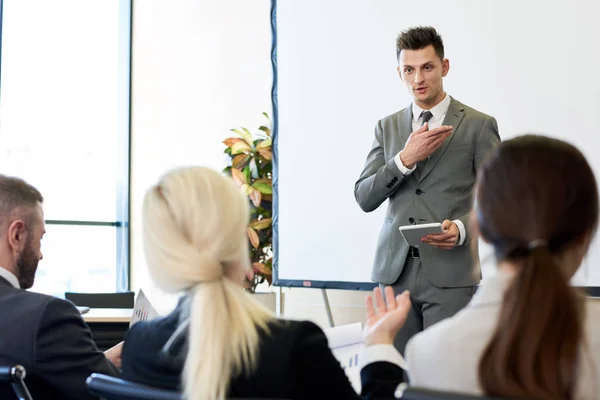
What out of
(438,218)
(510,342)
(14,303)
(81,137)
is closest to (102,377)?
(14,303)

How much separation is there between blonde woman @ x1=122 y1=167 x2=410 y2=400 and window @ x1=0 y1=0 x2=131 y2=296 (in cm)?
515

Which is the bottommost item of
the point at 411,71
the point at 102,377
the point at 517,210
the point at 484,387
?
the point at 102,377

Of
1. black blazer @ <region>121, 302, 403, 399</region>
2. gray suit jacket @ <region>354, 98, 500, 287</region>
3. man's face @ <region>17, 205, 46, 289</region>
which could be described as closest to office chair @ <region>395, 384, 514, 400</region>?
black blazer @ <region>121, 302, 403, 399</region>

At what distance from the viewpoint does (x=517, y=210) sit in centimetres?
112

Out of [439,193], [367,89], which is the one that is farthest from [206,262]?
[367,89]

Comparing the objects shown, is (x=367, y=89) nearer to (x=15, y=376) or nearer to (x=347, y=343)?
(x=347, y=343)

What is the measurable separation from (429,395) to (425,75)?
210 centimetres

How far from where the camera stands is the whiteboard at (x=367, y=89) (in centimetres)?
350

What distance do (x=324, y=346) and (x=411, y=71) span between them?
5.98ft

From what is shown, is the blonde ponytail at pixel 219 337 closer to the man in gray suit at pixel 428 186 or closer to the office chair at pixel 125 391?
the office chair at pixel 125 391

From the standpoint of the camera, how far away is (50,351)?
6.02 feet

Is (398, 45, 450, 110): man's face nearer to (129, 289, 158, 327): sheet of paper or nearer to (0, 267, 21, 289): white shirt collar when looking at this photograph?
(129, 289, 158, 327): sheet of paper

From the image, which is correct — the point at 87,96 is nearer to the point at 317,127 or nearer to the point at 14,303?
the point at 317,127

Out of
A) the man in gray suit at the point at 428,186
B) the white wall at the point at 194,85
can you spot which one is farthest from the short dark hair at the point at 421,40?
the white wall at the point at 194,85
